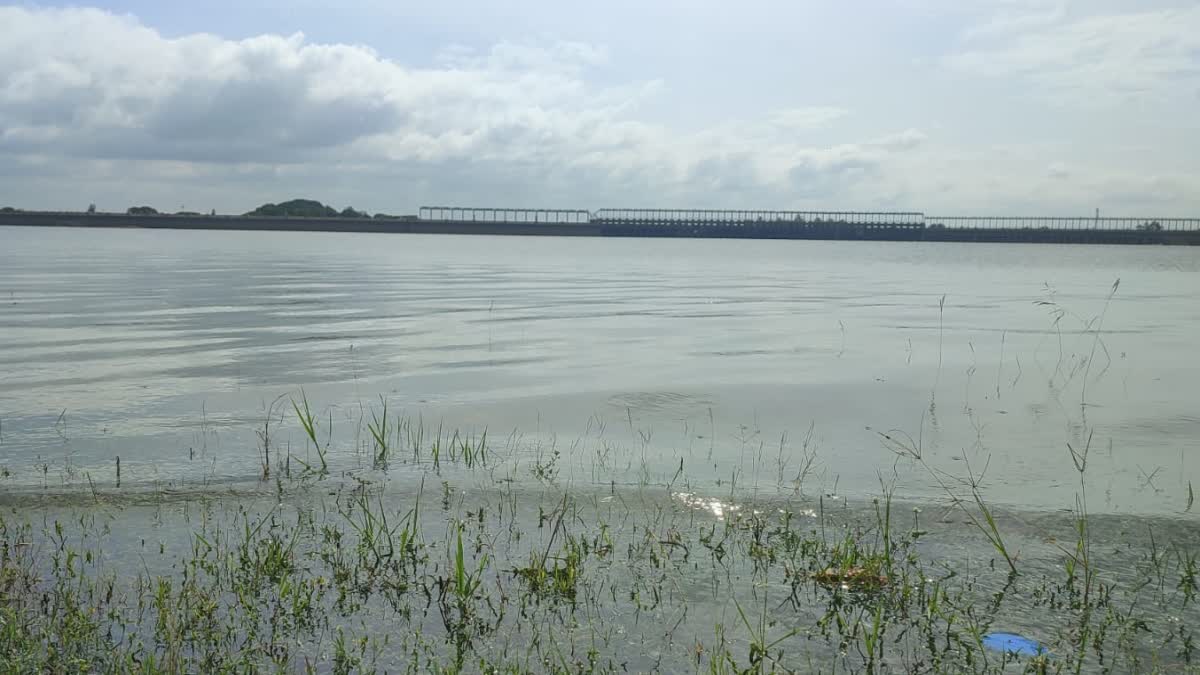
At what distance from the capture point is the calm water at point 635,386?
28.7 feet

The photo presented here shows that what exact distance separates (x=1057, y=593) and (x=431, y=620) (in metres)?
3.62

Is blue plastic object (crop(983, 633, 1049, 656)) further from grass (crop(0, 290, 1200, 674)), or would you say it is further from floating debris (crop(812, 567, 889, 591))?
floating debris (crop(812, 567, 889, 591))

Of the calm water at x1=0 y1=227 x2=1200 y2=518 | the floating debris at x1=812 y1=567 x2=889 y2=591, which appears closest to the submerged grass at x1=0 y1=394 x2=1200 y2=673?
the floating debris at x1=812 y1=567 x2=889 y2=591

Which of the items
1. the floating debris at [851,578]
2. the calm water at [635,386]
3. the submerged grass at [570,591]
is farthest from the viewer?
the calm water at [635,386]

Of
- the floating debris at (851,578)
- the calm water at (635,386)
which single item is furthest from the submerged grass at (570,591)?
the calm water at (635,386)

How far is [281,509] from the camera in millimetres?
7016

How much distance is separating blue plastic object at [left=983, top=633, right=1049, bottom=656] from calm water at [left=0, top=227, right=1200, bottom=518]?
299 cm

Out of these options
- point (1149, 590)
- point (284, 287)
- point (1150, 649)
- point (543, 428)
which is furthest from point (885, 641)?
point (284, 287)

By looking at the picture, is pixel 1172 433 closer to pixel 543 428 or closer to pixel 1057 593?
pixel 1057 593

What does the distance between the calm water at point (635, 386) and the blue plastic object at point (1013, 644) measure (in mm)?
2990

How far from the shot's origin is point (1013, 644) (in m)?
4.82

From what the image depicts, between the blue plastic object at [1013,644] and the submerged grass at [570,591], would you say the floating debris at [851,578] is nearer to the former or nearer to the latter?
the submerged grass at [570,591]

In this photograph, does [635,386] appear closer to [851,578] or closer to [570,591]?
[851,578]

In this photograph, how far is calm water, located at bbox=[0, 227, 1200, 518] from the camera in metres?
8.75
